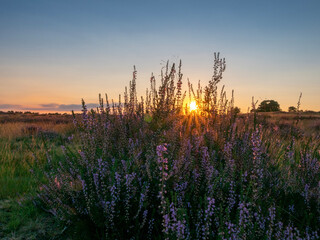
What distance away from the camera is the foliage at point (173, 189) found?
189 cm

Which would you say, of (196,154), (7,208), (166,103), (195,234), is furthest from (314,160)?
(7,208)

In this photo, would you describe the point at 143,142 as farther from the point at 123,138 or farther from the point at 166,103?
the point at 166,103

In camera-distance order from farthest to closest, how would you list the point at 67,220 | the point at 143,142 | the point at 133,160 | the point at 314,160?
the point at 143,142 < the point at 314,160 < the point at 133,160 < the point at 67,220

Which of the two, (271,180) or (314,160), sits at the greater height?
(314,160)

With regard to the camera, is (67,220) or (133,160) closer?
(67,220)

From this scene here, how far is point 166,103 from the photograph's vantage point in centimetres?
372

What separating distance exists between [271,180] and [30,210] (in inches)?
106

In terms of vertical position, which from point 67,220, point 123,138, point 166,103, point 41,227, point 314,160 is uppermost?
point 166,103

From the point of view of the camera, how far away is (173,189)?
2320 millimetres

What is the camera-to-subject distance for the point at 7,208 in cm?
311

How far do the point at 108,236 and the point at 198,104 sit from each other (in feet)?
9.50

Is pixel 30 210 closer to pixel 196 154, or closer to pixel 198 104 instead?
pixel 196 154

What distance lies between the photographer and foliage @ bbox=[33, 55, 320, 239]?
1895 millimetres

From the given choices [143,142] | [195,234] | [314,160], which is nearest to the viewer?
[195,234]
